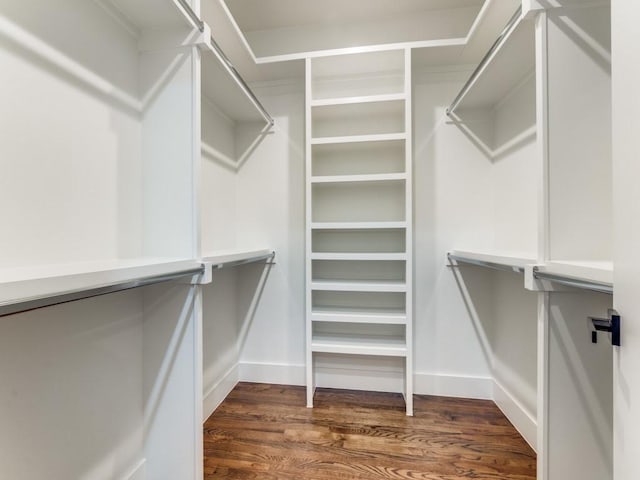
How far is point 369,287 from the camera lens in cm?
177

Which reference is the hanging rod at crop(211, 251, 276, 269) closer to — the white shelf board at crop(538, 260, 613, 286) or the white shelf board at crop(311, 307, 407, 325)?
the white shelf board at crop(311, 307, 407, 325)

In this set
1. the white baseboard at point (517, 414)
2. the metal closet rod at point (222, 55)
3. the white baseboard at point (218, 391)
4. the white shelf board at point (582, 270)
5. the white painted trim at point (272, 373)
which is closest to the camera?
the white shelf board at point (582, 270)

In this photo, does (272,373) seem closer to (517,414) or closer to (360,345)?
(360,345)

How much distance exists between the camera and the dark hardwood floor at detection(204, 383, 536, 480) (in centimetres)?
130

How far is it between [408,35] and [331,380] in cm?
240

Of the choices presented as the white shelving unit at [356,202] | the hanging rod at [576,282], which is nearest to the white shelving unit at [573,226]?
the hanging rod at [576,282]

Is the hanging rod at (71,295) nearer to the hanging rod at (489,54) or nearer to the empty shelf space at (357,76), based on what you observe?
the hanging rod at (489,54)

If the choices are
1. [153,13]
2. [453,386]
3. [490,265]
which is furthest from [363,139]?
[453,386]

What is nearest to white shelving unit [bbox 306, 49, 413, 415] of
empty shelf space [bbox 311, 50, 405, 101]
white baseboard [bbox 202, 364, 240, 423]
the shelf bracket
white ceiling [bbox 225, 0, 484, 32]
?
empty shelf space [bbox 311, 50, 405, 101]

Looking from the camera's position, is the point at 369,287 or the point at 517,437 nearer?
the point at 517,437

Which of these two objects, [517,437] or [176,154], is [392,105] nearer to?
[176,154]

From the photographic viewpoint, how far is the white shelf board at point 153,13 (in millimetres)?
1008

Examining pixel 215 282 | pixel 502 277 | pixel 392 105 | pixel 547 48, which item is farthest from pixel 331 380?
pixel 547 48

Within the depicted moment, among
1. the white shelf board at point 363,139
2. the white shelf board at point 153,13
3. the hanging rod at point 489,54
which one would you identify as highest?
the hanging rod at point 489,54
